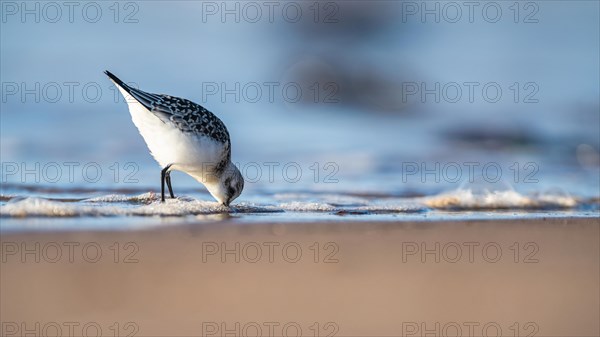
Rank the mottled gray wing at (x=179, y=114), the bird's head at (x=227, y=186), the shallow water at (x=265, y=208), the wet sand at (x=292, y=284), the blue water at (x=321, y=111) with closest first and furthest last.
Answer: the wet sand at (x=292, y=284), the shallow water at (x=265, y=208), the mottled gray wing at (x=179, y=114), the bird's head at (x=227, y=186), the blue water at (x=321, y=111)

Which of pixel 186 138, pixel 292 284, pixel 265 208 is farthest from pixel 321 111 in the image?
pixel 292 284

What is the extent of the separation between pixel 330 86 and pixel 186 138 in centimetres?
994

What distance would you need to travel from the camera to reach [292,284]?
4180 millimetres

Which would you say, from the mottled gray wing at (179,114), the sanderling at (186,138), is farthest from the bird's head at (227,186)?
the mottled gray wing at (179,114)

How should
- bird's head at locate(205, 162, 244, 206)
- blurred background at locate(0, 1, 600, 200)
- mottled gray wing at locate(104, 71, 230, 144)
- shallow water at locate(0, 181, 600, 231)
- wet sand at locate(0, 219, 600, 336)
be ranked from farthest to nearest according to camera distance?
blurred background at locate(0, 1, 600, 200) < bird's head at locate(205, 162, 244, 206) < mottled gray wing at locate(104, 71, 230, 144) < shallow water at locate(0, 181, 600, 231) < wet sand at locate(0, 219, 600, 336)

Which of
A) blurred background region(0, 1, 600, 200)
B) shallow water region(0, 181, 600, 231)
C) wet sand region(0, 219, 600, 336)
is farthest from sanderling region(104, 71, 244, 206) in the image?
wet sand region(0, 219, 600, 336)

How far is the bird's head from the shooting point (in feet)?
21.1

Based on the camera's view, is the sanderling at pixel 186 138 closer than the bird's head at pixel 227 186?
Yes

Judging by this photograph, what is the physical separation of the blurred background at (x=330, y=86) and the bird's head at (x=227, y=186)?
2.22 feet

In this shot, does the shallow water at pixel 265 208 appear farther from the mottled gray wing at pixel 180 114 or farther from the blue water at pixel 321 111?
the mottled gray wing at pixel 180 114

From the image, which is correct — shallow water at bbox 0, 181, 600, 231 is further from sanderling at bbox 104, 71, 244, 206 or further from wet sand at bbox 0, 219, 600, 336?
wet sand at bbox 0, 219, 600, 336

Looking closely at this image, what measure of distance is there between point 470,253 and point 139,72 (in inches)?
352

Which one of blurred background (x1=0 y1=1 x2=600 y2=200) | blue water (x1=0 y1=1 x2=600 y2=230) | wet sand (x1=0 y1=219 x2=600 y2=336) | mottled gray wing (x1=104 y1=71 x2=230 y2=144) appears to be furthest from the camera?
blurred background (x1=0 y1=1 x2=600 y2=200)

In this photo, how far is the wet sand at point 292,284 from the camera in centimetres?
376
